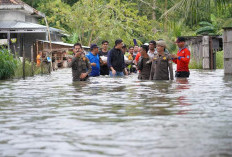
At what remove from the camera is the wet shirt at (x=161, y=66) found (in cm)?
1669

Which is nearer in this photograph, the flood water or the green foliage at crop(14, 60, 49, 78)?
the flood water

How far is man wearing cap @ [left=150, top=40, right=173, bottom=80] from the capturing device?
16641 millimetres

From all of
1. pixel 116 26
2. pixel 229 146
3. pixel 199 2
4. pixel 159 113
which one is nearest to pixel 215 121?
pixel 159 113

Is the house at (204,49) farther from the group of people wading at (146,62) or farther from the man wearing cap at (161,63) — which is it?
the man wearing cap at (161,63)

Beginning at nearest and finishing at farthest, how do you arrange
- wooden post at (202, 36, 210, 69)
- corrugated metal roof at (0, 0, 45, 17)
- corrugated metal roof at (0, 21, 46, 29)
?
1. wooden post at (202, 36, 210, 69)
2. corrugated metal roof at (0, 21, 46, 29)
3. corrugated metal roof at (0, 0, 45, 17)

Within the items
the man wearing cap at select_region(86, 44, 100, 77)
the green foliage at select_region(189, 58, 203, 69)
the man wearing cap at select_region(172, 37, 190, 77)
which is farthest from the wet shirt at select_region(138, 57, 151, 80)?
the green foliage at select_region(189, 58, 203, 69)

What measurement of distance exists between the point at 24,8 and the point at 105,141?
4145 cm

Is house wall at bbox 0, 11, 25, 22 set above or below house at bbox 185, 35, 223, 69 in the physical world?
above

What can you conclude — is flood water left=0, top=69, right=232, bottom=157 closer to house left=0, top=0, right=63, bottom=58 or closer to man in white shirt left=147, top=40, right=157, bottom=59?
man in white shirt left=147, top=40, right=157, bottom=59

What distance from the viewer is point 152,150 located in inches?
229

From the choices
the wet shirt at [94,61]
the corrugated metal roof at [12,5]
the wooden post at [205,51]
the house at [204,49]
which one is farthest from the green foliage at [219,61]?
the corrugated metal roof at [12,5]

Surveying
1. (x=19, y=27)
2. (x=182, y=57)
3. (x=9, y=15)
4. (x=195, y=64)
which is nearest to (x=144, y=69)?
(x=182, y=57)

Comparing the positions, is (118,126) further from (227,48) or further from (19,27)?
(19,27)

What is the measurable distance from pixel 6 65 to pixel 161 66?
26.8 feet
